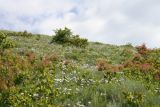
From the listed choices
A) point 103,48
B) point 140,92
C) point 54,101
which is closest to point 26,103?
A: point 54,101

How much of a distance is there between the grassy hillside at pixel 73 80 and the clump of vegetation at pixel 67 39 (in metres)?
3.58

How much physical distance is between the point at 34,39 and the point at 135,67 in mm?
12841

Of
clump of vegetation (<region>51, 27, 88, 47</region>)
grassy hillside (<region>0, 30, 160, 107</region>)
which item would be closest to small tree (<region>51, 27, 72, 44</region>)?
clump of vegetation (<region>51, 27, 88, 47</region>)

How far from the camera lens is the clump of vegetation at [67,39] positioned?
108ft

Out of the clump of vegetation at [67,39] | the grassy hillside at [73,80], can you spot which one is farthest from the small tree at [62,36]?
the grassy hillside at [73,80]

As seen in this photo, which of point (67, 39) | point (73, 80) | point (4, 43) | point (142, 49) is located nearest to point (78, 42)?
point (67, 39)

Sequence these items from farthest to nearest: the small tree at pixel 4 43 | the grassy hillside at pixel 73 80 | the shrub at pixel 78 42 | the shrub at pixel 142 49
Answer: the shrub at pixel 78 42, the shrub at pixel 142 49, the small tree at pixel 4 43, the grassy hillside at pixel 73 80

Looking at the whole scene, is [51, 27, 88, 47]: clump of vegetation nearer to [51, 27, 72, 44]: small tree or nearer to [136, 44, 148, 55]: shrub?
[51, 27, 72, 44]: small tree

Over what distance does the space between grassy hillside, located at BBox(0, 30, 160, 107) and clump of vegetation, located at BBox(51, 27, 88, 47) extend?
358 cm

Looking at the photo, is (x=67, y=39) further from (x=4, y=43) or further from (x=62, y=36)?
(x=4, y=43)

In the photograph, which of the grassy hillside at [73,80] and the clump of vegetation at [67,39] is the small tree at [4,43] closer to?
the grassy hillside at [73,80]

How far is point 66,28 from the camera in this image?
34375 millimetres

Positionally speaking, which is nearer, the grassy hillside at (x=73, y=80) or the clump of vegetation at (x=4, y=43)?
the grassy hillside at (x=73, y=80)

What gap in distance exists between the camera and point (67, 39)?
33.2m
